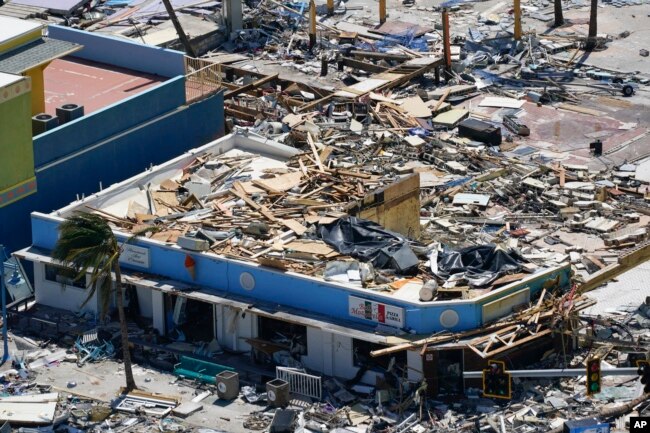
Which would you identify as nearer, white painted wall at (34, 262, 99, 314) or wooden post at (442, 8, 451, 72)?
white painted wall at (34, 262, 99, 314)

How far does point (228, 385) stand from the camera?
48.2 meters

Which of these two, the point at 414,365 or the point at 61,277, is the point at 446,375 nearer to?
the point at 414,365

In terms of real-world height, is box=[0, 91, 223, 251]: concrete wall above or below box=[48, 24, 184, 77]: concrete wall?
below

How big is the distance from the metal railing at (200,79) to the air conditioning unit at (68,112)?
4623 millimetres

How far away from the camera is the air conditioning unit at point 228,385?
4819 centimetres

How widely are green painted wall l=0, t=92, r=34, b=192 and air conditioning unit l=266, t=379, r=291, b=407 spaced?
1165cm

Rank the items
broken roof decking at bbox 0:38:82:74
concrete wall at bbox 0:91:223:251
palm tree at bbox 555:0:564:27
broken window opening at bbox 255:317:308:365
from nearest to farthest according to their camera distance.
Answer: broken window opening at bbox 255:317:308:365 → concrete wall at bbox 0:91:223:251 → broken roof decking at bbox 0:38:82:74 → palm tree at bbox 555:0:564:27

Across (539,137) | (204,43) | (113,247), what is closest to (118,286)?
(113,247)

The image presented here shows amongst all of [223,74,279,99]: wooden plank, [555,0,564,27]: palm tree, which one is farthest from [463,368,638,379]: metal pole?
[555,0,564,27]: palm tree

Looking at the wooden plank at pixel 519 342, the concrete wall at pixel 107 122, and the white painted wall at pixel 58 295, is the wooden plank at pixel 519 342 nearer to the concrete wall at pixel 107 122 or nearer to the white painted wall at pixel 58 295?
the white painted wall at pixel 58 295

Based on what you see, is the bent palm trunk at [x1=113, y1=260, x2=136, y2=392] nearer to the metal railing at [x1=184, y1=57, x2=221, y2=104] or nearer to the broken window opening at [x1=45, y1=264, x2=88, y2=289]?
the broken window opening at [x1=45, y1=264, x2=88, y2=289]

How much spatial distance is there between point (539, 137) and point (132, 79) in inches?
606

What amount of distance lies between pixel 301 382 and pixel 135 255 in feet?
22.1

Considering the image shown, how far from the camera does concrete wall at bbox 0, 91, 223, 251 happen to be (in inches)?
2163
